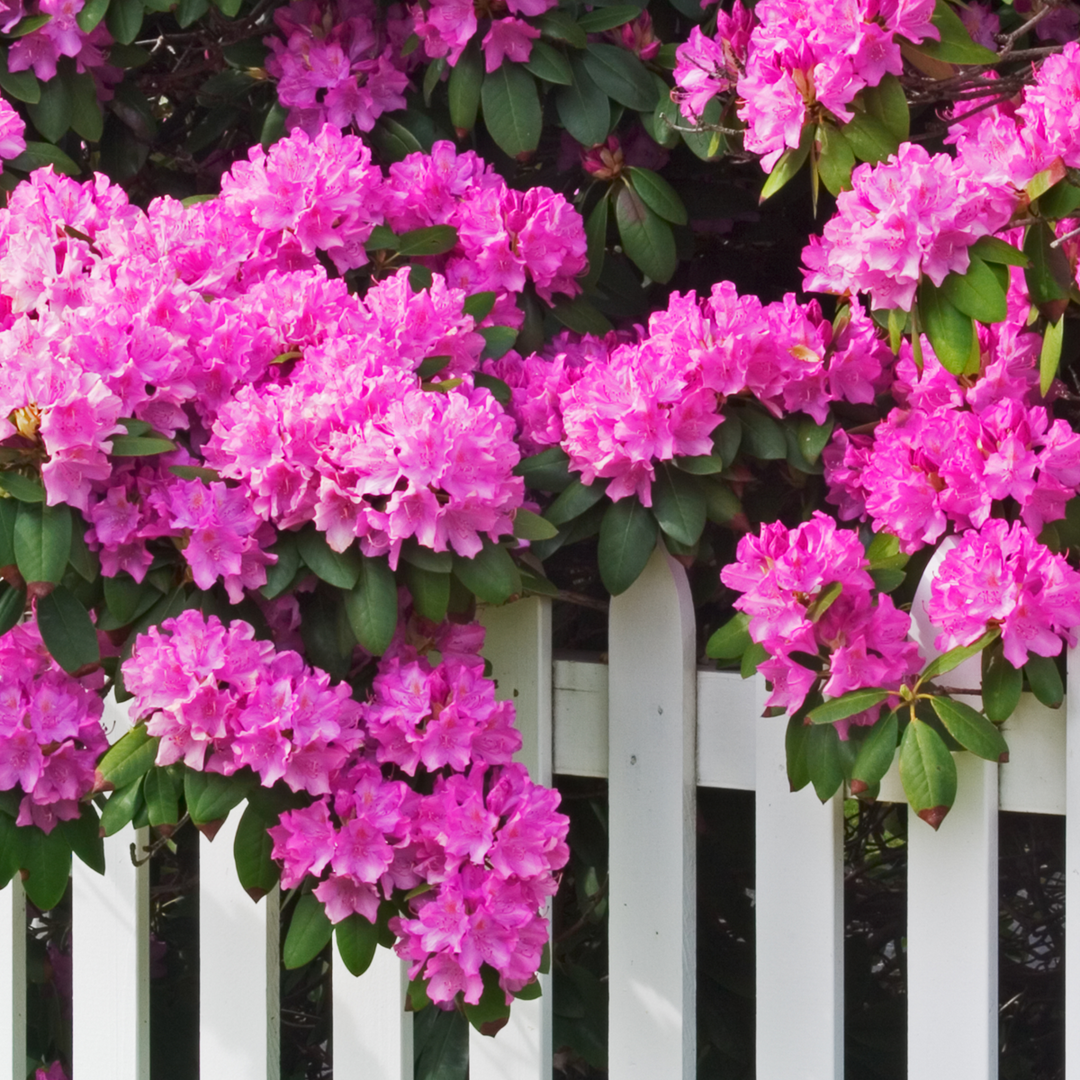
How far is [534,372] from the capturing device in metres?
1.60

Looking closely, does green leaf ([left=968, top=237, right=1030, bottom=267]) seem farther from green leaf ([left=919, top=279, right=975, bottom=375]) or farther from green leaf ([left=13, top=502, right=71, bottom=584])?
green leaf ([left=13, top=502, right=71, bottom=584])

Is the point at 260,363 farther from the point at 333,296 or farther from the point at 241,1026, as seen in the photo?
the point at 241,1026

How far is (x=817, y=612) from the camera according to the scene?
1.34m

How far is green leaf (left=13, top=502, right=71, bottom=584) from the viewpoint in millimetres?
1273

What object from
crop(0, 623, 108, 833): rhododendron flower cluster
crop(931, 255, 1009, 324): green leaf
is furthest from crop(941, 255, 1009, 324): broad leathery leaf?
crop(0, 623, 108, 833): rhododendron flower cluster

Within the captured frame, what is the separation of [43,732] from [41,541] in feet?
0.83

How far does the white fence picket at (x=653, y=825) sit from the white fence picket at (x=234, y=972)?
0.40 m

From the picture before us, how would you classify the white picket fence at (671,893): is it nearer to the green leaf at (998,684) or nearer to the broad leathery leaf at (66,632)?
the green leaf at (998,684)

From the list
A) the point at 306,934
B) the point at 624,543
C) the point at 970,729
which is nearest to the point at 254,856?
the point at 306,934

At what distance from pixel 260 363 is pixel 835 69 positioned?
60 cm

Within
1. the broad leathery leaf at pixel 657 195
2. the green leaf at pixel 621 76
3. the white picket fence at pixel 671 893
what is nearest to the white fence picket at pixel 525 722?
the white picket fence at pixel 671 893

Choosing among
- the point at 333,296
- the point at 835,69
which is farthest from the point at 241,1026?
the point at 835,69

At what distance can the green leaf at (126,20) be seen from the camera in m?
1.74

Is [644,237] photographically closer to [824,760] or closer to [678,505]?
[678,505]
